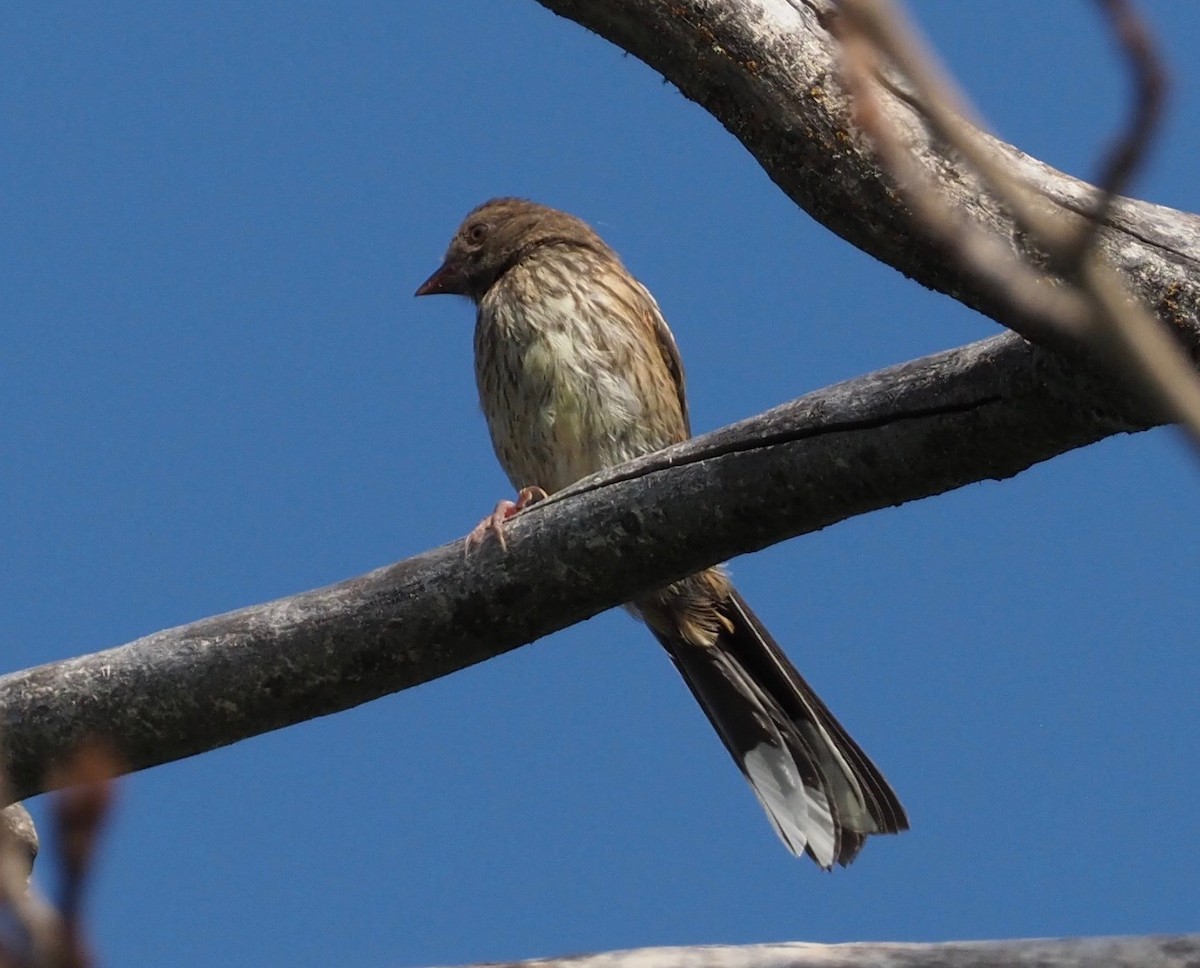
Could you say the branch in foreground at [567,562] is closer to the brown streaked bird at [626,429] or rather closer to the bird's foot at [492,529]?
the bird's foot at [492,529]

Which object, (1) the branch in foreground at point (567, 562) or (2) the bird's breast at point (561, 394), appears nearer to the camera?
(1) the branch in foreground at point (567, 562)

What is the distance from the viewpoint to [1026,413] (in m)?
3.14

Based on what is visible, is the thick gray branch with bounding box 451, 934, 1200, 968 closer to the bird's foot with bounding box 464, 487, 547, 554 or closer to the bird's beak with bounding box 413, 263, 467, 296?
the bird's foot with bounding box 464, 487, 547, 554

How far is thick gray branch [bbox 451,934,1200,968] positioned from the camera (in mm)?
2439

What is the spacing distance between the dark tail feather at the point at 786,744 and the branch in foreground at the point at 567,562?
136 cm

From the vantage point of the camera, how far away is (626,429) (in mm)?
5504

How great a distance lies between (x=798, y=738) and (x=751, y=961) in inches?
87.4

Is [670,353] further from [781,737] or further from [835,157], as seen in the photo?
[835,157]

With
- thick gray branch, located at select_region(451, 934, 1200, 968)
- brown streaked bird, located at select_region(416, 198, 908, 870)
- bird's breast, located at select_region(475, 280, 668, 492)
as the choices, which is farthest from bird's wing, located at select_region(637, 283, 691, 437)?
thick gray branch, located at select_region(451, 934, 1200, 968)

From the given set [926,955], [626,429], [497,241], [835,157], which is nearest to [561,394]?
[626,429]

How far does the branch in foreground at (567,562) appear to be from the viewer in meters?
3.23

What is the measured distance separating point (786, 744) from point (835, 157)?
2196 mm

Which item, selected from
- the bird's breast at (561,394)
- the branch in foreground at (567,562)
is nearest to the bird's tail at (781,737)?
the bird's breast at (561,394)

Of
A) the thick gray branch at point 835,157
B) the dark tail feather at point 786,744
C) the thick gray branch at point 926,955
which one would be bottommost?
the thick gray branch at point 926,955
